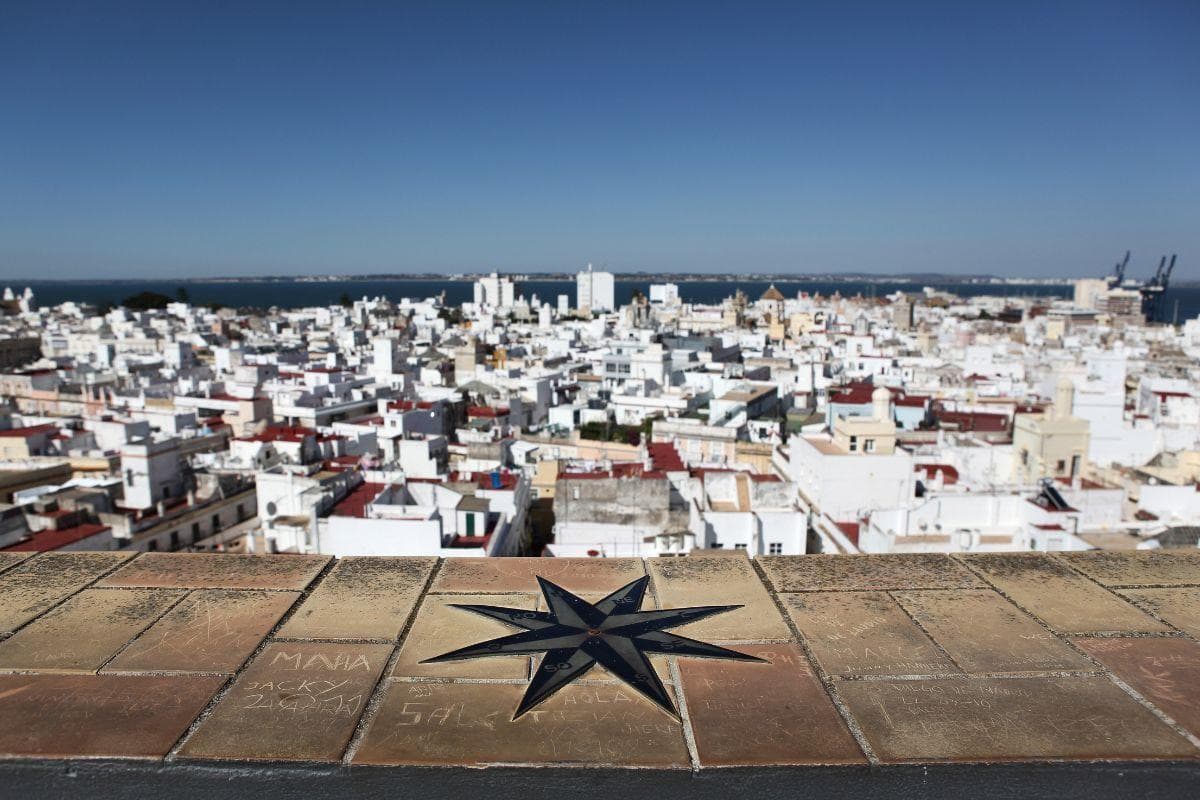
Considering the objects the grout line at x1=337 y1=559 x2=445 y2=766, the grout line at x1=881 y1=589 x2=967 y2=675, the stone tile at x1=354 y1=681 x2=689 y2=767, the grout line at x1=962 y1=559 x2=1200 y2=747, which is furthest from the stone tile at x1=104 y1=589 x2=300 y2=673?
the grout line at x1=962 y1=559 x2=1200 y2=747

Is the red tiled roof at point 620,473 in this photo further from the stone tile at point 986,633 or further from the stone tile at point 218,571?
the stone tile at point 986,633

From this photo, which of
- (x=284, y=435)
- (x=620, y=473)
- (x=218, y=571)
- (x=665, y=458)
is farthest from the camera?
(x=284, y=435)

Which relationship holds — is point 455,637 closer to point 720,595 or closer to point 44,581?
point 720,595

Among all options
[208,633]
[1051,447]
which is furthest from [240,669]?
[1051,447]

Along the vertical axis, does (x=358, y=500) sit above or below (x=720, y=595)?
below

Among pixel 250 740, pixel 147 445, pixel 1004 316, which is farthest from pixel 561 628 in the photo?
pixel 1004 316

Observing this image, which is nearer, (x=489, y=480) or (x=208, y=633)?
(x=208, y=633)
